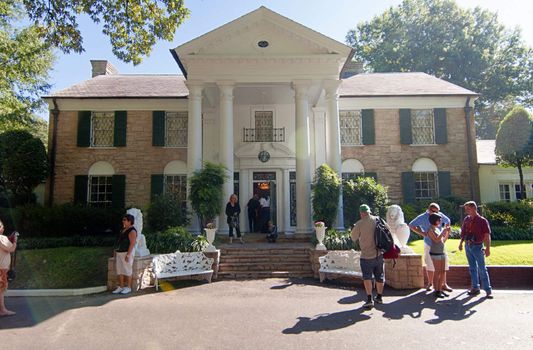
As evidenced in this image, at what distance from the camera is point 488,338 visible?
15.9ft

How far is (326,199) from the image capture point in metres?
12.3

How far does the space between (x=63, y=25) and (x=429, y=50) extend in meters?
31.5

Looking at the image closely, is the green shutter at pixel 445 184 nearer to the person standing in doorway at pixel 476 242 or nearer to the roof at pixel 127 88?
the person standing in doorway at pixel 476 242

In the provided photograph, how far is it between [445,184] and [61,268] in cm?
1504

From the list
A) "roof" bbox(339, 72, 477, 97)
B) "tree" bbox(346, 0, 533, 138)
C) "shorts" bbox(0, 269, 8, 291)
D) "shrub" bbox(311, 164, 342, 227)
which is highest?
"tree" bbox(346, 0, 533, 138)

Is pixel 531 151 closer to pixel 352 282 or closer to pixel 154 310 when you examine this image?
pixel 352 282

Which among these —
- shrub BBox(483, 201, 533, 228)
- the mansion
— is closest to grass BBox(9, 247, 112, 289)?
the mansion

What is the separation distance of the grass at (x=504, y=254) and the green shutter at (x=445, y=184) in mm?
4514

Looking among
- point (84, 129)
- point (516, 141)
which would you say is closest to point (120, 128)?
point (84, 129)

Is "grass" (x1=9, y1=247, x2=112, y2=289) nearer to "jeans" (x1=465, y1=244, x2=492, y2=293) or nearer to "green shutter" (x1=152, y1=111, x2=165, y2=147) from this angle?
"green shutter" (x1=152, y1=111, x2=165, y2=147)

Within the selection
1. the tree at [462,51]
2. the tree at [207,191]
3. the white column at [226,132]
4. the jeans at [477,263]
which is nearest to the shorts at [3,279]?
the tree at [207,191]

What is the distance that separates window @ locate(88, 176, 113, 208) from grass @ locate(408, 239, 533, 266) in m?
12.7

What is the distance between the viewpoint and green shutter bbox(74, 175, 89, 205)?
54.5 ft

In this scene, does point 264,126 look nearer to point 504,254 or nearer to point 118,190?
point 118,190
